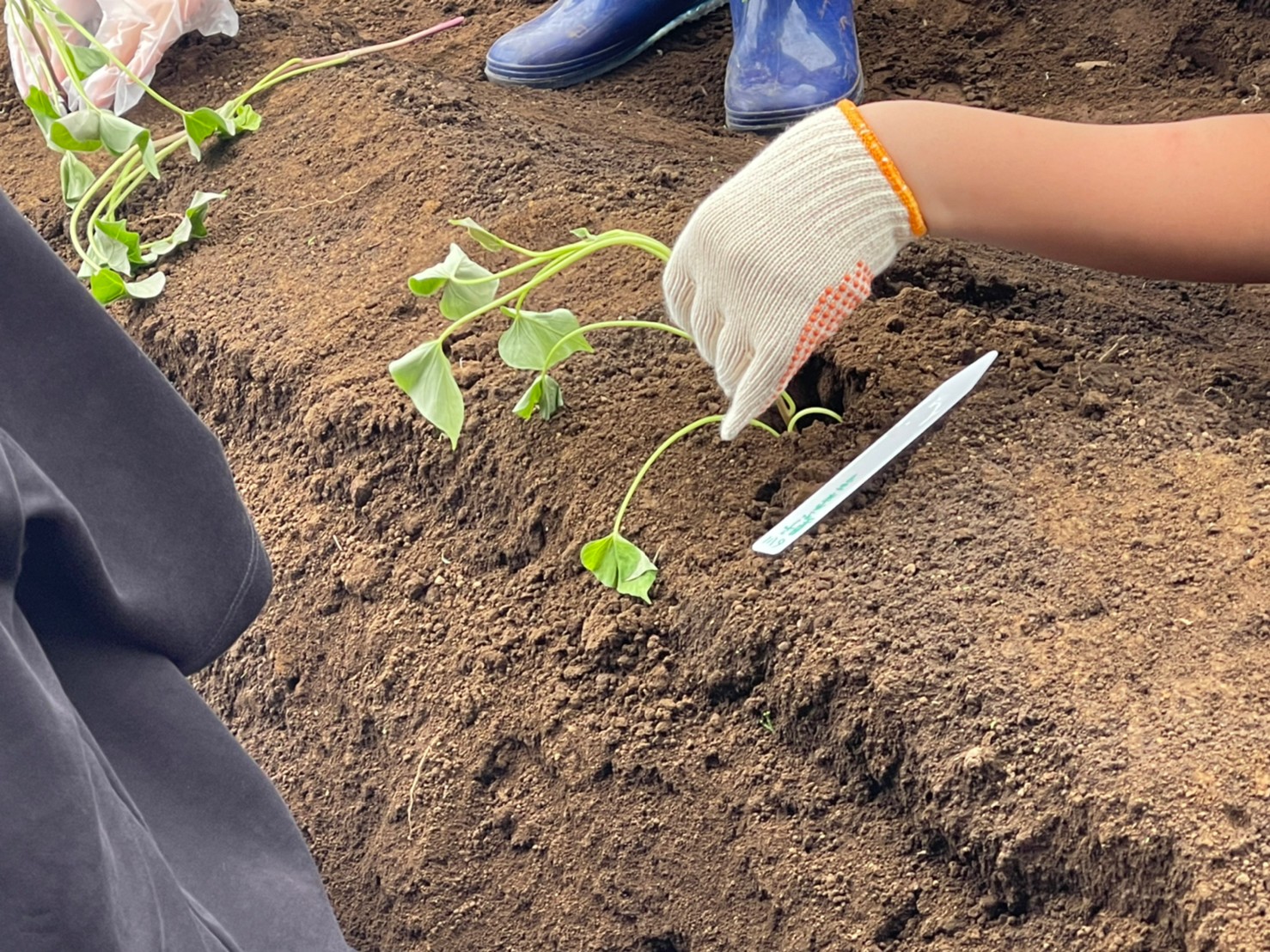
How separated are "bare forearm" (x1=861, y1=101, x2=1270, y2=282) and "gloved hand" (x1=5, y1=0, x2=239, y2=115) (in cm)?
149

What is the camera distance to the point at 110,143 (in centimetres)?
168

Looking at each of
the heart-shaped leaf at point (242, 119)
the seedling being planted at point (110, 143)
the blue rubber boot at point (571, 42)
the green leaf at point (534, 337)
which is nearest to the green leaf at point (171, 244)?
the seedling being planted at point (110, 143)

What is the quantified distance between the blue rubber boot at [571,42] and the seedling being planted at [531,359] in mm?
923

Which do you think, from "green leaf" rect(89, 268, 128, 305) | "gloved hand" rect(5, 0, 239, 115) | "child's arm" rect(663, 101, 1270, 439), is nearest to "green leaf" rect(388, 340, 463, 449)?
"child's arm" rect(663, 101, 1270, 439)

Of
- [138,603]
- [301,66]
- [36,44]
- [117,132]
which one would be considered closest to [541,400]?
[138,603]

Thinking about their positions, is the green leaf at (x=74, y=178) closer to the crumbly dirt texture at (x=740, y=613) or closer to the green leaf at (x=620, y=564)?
the crumbly dirt texture at (x=740, y=613)

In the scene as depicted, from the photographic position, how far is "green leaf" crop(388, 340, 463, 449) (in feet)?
3.62

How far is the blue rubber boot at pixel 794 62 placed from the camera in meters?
1.85

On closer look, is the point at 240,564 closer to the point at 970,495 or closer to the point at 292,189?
the point at 970,495

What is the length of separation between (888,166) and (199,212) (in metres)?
1.11

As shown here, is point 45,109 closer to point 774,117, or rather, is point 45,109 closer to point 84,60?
point 84,60

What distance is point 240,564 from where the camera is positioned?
85 centimetres

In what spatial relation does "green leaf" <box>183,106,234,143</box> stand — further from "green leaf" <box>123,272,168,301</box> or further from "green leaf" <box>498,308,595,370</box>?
"green leaf" <box>498,308,595,370</box>

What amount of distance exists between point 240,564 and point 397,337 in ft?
2.18
